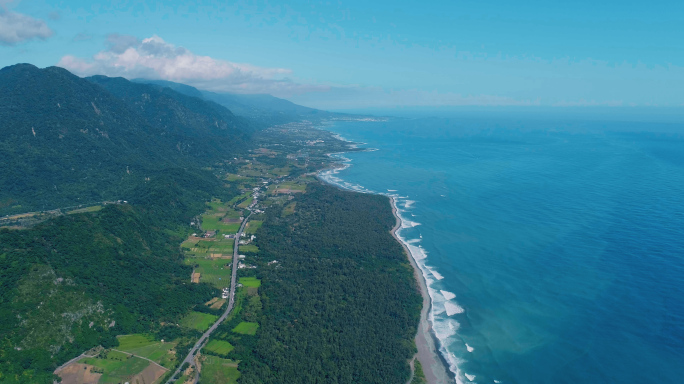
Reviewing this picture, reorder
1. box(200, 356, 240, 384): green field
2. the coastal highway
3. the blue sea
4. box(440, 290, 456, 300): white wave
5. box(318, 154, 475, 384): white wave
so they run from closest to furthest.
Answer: box(200, 356, 240, 384): green field, the coastal highway, the blue sea, box(318, 154, 475, 384): white wave, box(440, 290, 456, 300): white wave

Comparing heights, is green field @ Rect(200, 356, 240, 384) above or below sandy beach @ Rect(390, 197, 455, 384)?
below

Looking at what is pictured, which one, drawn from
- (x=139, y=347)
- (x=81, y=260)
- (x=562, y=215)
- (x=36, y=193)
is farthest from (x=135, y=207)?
(x=562, y=215)

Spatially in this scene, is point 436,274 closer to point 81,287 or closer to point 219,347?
point 219,347

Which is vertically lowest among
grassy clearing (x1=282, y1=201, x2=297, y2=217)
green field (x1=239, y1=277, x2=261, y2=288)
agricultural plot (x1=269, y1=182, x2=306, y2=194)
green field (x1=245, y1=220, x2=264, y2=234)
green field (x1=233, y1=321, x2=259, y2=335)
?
green field (x1=233, y1=321, x2=259, y2=335)

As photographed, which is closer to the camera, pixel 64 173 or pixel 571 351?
pixel 571 351

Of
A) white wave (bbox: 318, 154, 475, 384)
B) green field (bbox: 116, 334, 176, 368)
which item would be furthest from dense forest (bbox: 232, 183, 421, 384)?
green field (bbox: 116, 334, 176, 368)

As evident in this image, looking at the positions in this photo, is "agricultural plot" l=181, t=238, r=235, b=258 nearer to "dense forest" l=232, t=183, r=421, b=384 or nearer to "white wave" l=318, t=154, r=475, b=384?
"dense forest" l=232, t=183, r=421, b=384

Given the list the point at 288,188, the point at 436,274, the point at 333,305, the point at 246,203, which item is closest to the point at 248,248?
the point at 333,305

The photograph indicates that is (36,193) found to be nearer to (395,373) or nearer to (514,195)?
(395,373)
